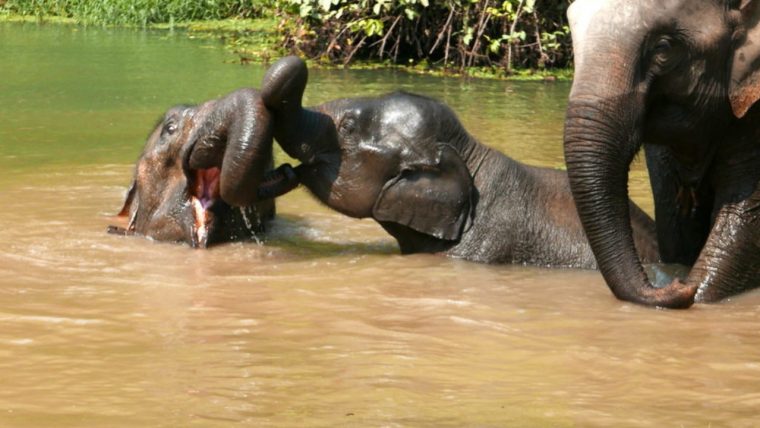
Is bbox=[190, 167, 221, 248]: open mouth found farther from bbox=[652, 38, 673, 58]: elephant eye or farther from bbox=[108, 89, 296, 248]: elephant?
bbox=[652, 38, 673, 58]: elephant eye

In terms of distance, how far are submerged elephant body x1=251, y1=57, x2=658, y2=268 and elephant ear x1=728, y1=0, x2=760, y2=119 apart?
167cm

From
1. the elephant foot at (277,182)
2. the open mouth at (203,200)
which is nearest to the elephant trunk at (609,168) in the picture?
the elephant foot at (277,182)

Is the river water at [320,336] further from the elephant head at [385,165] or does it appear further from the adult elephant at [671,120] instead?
the elephant head at [385,165]

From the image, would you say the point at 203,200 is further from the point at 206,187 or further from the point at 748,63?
the point at 748,63

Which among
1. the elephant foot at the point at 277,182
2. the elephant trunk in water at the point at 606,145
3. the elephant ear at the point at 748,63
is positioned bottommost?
the elephant foot at the point at 277,182

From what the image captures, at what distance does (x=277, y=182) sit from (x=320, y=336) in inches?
79.5

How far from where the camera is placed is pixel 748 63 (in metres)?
7.39

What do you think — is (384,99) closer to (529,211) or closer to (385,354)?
(529,211)

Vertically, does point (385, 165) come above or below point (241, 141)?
below

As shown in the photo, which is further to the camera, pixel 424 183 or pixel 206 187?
pixel 206 187

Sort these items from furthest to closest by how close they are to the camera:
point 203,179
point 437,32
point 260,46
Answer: point 260,46 → point 437,32 → point 203,179

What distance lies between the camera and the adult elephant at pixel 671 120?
7.05 m

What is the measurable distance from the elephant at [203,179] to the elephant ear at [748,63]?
260cm

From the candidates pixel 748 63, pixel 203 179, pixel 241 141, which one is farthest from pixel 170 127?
pixel 748 63
